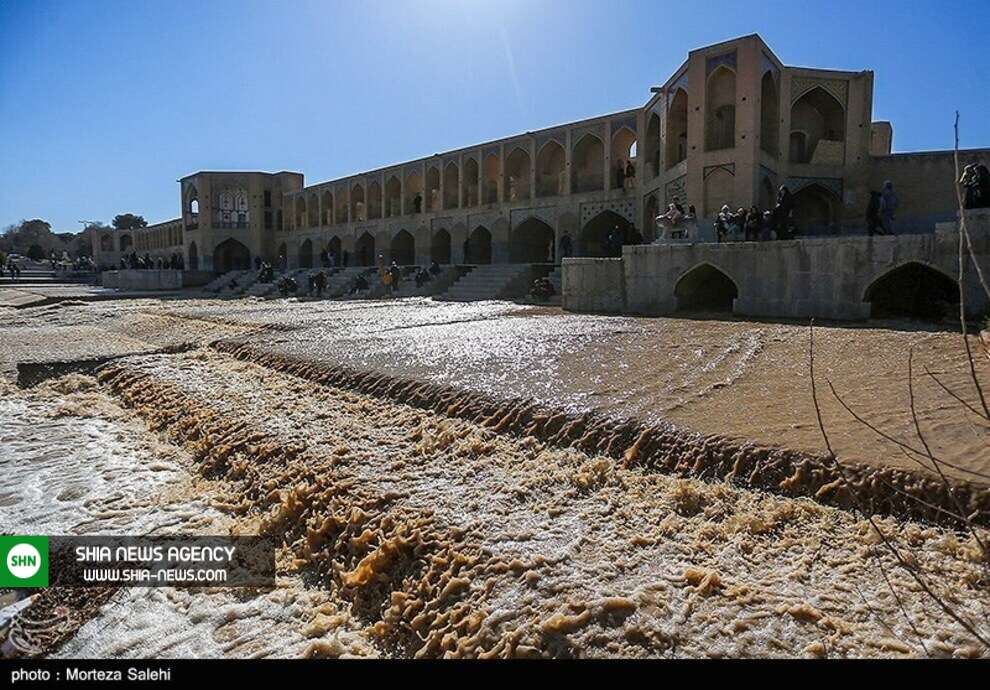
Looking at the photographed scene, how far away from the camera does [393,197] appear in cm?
3097

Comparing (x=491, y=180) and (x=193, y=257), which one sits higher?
(x=491, y=180)

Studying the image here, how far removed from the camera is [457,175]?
26938mm

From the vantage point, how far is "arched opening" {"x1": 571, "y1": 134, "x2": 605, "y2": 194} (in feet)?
70.8

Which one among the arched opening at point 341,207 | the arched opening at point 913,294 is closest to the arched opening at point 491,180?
the arched opening at point 341,207

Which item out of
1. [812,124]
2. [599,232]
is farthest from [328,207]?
[812,124]

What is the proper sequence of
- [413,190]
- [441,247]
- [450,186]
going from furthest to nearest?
1. [413,190]
2. [441,247]
3. [450,186]

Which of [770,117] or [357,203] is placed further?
[357,203]

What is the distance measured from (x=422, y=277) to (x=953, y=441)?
16880 millimetres

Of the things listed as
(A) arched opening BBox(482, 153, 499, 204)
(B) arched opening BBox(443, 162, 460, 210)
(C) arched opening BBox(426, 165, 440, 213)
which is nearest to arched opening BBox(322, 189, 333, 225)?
(C) arched opening BBox(426, 165, 440, 213)

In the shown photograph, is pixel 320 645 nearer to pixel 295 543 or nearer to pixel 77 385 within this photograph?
pixel 295 543

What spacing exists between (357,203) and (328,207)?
2633 millimetres

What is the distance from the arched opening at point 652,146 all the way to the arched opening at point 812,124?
3.74 m

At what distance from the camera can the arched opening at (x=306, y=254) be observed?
118 ft

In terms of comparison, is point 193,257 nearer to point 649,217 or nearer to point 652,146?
point 649,217
